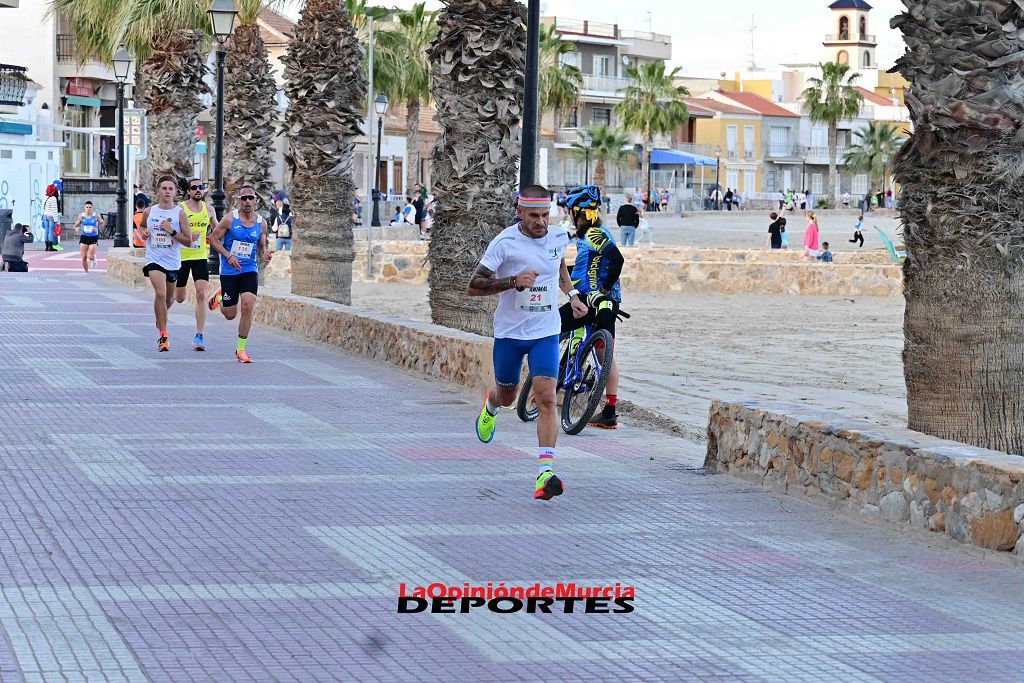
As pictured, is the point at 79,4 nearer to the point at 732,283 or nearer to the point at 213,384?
the point at 732,283

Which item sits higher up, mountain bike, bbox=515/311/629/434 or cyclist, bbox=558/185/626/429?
cyclist, bbox=558/185/626/429

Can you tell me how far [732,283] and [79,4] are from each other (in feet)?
46.1

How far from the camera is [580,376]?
10656mm

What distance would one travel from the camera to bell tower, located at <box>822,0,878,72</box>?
150750mm

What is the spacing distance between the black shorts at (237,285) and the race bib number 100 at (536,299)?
668 centimetres

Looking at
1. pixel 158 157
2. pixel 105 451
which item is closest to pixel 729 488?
→ pixel 105 451

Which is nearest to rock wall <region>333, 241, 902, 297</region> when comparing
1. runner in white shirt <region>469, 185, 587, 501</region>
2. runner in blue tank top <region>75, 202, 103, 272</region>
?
runner in blue tank top <region>75, 202, 103, 272</region>

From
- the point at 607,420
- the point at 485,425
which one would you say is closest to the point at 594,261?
the point at 607,420

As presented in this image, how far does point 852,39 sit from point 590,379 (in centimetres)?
14722

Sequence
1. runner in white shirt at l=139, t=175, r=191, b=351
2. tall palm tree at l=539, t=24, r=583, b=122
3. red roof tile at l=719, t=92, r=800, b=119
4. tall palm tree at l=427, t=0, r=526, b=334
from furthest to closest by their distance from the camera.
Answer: red roof tile at l=719, t=92, r=800, b=119 → tall palm tree at l=539, t=24, r=583, b=122 → runner in white shirt at l=139, t=175, r=191, b=351 → tall palm tree at l=427, t=0, r=526, b=334

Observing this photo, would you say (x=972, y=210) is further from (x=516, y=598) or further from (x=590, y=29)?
(x=590, y=29)

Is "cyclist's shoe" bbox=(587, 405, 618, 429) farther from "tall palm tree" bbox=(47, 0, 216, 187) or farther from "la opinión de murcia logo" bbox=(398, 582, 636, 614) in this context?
"tall palm tree" bbox=(47, 0, 216, 187)

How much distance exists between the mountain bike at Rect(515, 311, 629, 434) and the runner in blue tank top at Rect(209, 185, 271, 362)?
441cm

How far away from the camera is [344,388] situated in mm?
12984
